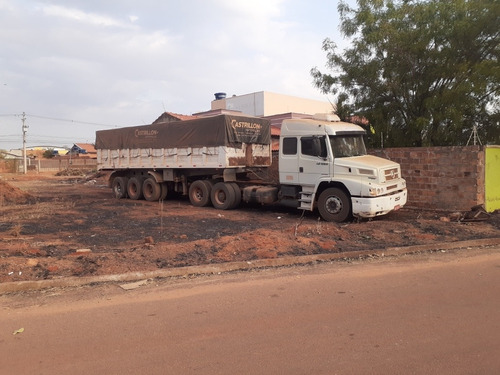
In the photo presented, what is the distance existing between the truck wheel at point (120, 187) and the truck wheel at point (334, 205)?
10.5 m

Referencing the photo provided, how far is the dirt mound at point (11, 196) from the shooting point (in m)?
17.3

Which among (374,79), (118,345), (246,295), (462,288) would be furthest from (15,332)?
(374,79)

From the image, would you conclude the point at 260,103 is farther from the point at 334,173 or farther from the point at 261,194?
the point at 334,173

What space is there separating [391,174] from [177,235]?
19.5ft

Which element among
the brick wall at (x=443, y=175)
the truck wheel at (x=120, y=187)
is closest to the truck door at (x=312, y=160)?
the brick wall at (x=443, y=175)

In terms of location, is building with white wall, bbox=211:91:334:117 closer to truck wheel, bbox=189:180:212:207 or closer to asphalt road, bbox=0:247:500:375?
truck wheel, bbox=189:180:212:207

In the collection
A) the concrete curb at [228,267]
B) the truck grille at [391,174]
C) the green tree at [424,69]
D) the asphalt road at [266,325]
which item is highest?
the green tree at [424,69]

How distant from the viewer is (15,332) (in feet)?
14.7

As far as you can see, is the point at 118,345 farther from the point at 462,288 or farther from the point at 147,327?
the point at 462,288

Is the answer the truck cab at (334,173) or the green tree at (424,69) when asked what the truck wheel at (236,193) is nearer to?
the truck cab at (334,173)

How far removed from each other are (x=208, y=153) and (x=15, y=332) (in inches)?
420

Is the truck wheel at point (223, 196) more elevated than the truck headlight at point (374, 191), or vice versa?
the truck headlight at point (374, 191)

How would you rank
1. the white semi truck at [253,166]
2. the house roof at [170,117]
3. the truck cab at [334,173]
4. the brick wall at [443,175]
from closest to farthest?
the truck cab at [334,173] → the white semi truck at [253,166] → the brick wall at [443,175] → the house roof at [170,117]

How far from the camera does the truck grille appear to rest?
437 inches
